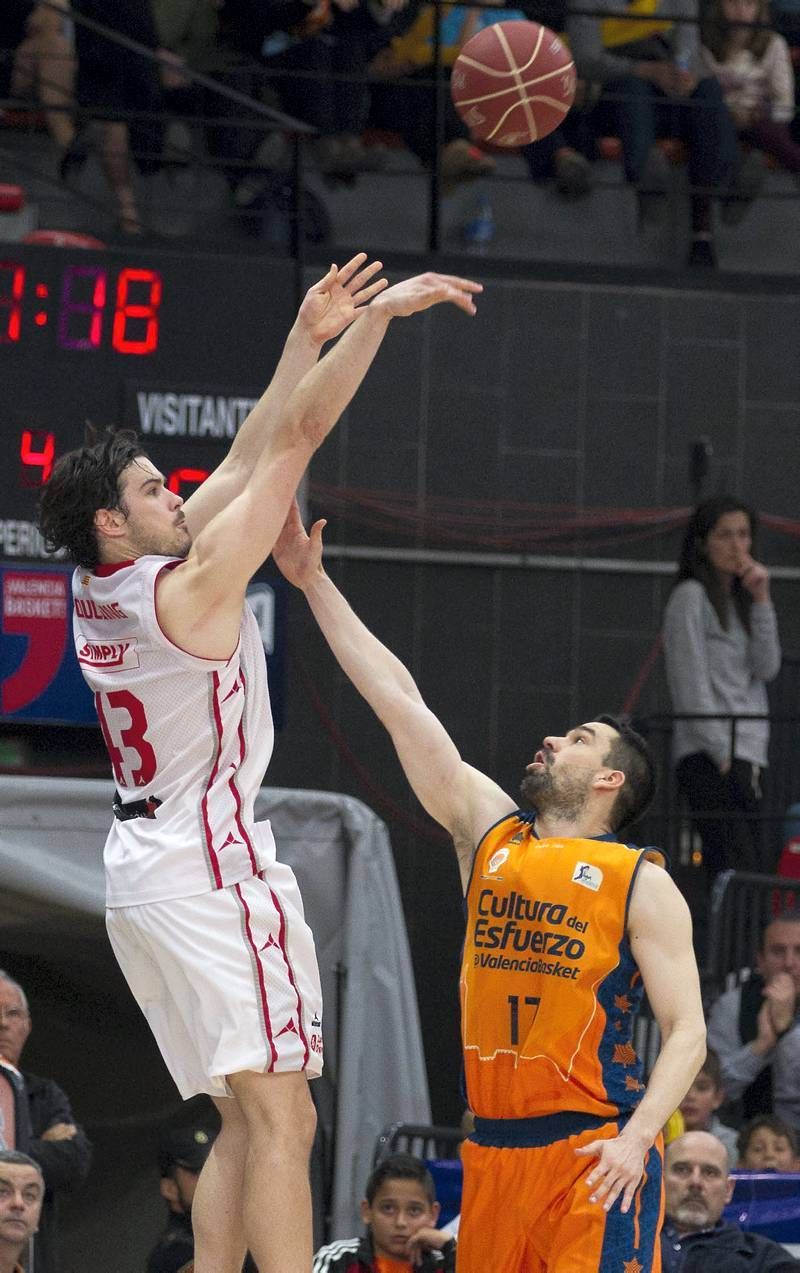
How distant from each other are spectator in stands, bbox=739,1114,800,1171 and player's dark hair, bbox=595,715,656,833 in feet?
10.9

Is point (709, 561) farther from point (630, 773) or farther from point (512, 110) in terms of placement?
point (630, 773)

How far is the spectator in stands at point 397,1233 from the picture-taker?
7809 millimetres

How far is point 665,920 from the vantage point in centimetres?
554

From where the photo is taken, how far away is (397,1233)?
7.85 m

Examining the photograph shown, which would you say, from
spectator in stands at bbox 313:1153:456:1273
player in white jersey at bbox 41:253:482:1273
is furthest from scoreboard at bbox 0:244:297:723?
player in white jersey at bbox 41:253:482:1273

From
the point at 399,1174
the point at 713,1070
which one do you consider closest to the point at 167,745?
the point at 399,1174

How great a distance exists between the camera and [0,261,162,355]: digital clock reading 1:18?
958cm

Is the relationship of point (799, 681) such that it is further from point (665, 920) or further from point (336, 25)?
point (665, 920)

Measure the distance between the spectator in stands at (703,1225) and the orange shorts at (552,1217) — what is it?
6.49 ft

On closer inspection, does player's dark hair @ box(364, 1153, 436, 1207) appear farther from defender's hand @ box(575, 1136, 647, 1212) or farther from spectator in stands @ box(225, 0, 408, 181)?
spectator in stands @ box(225, 0, 408, 181)

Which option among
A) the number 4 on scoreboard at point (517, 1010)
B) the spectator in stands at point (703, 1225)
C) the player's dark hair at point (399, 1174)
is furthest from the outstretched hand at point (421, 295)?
the player's dark hair at point (399, 1174)

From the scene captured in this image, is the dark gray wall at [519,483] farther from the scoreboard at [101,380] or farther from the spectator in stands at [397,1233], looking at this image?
the spectator in stands at [397,1233]

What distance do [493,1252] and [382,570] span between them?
753 centimetres

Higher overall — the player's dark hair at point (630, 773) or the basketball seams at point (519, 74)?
the basketball seams at point (519, 74)
